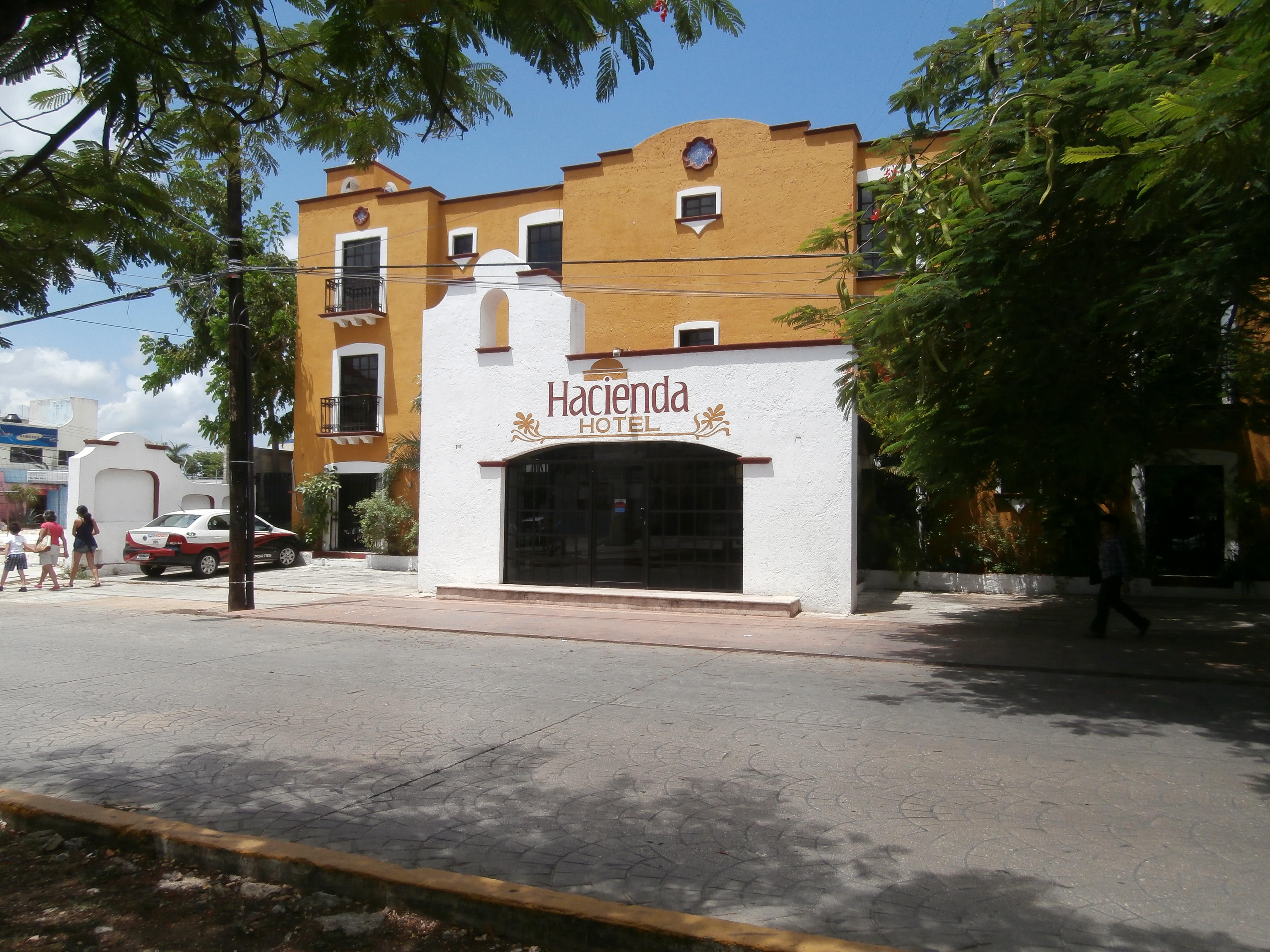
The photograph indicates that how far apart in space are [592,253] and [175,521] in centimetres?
1184

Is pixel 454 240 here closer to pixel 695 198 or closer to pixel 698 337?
pixel 695 198

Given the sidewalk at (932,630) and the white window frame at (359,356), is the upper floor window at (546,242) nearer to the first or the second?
the white window frame at (359,356)

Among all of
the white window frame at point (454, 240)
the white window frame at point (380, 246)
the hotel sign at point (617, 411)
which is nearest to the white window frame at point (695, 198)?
the white window frame at point (454, 240)

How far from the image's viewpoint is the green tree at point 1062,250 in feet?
20.0

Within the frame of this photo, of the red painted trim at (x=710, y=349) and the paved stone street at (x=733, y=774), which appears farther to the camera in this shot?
the red painted trim at (x=710, y=349)

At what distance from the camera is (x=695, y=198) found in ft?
68.5

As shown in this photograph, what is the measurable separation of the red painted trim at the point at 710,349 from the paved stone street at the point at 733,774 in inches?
215

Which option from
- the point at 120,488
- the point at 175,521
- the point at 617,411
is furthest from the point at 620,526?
the point at 120,488

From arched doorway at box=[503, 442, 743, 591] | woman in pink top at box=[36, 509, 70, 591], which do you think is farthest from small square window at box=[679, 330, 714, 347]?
woman in pink top at box=[36, 509, 70, 591]

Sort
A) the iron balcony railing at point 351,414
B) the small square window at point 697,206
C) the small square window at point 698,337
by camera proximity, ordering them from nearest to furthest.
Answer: the small square window at point 698,337 < the small square window at point 697,206 < the iron balcony railing at point 351,414

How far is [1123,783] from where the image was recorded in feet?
19.0

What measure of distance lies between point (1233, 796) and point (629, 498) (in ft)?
36.0

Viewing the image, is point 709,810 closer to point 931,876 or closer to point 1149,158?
point 931,876

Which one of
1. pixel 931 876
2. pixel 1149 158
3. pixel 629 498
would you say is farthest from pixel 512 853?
pixel 629 498
